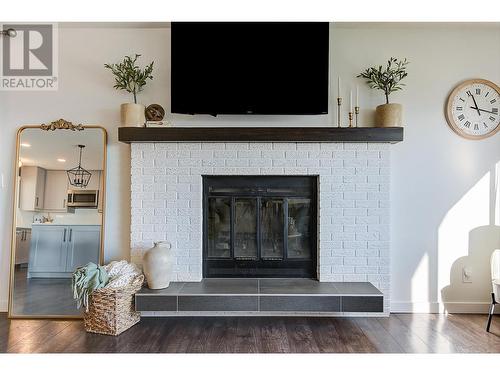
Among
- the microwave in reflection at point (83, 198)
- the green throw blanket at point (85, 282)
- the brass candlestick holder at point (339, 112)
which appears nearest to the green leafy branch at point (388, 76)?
the brass candlestick holder at point (339, 112)

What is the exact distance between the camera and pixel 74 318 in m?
2.70

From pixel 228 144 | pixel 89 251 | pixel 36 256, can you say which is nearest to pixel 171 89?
pixel 228 144

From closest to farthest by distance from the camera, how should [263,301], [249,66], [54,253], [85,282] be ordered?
[85,282], [263,301], [249,66], [54,253]

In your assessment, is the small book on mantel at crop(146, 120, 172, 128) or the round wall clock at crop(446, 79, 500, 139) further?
the round wall clock at crop(446, 79, 500, 139)

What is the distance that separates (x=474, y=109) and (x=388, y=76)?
798 mm

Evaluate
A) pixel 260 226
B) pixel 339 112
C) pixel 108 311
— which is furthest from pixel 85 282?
pixel 339 112

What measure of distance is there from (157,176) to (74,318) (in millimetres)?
1279

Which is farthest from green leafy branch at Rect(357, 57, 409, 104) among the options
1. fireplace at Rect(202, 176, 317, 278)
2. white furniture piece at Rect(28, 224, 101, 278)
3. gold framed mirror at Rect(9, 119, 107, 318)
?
white furniture piece at Rect(28, 224, 101, 278)

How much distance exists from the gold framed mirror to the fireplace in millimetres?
914

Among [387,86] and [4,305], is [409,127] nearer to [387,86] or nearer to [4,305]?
[387,86]

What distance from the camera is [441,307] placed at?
2.85 m

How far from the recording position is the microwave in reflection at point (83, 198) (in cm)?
283

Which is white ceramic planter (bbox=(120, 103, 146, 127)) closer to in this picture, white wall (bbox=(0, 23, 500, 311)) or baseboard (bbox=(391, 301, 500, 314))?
white wall (bbox=(0, 23, 500, 311))

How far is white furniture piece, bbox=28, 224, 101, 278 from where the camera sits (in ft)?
9.18
